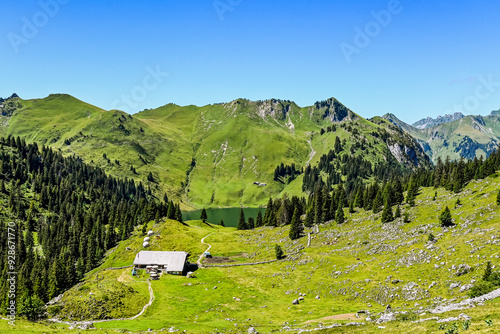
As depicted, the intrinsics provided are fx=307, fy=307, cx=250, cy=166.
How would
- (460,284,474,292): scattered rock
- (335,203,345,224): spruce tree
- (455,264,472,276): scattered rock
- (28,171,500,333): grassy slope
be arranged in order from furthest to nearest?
(335,203,345,224): spruce tree → (28,171,500,333): grassy slope → (455,264,472,276): scattered rock → (460,284,474,292): scattered rock

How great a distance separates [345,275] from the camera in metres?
80.2

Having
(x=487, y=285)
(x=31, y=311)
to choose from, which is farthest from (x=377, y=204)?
(x=31, y=311)

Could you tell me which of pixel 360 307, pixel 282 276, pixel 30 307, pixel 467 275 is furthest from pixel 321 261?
pixel 30 307

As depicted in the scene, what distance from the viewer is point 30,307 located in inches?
2758

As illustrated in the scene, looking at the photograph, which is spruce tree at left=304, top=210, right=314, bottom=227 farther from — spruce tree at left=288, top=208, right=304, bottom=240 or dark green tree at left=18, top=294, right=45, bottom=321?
dark green tree at left=18, top=294, right=45, bottom=321

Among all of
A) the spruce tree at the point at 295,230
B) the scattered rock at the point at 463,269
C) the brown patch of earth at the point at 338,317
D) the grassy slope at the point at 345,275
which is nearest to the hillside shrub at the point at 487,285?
the grassy slope at the point at 345,275

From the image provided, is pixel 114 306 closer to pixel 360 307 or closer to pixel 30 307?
pixel 30 307

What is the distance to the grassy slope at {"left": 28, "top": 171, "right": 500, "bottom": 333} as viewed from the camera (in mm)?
60438

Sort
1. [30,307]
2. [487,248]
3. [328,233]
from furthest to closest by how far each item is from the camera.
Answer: [328,233] → [30,307] → [487,248]

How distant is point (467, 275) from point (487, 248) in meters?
9.64

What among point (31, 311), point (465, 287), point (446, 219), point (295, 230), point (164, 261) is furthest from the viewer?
point (295, 230)

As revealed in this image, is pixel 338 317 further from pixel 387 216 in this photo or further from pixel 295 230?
pixel 295 230

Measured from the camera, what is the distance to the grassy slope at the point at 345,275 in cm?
6044

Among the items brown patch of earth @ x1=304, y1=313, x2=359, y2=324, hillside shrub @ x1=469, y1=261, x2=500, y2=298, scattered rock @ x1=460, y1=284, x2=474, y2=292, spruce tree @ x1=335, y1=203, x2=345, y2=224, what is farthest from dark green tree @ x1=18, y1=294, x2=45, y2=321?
spruce tree @ x1=335, y1=203, x2=345, y2=224
